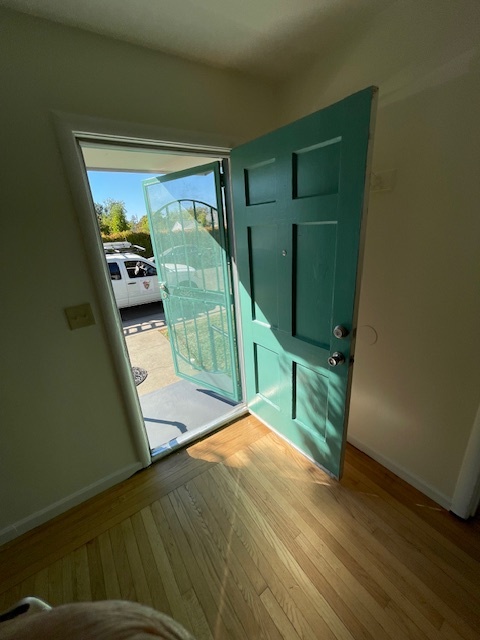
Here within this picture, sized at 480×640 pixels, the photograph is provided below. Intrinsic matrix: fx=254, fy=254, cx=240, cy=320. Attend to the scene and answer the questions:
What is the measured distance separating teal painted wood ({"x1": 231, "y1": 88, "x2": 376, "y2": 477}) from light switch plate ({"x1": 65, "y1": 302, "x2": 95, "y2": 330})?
0.91 m

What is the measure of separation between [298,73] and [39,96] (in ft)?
4.39

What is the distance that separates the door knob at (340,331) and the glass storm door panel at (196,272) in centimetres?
95

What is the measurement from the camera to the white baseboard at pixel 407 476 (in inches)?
53.4

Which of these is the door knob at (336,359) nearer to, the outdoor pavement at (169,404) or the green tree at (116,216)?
the outdoor pavement at (169,404)

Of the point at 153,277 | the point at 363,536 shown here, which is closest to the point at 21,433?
the point at 363,536

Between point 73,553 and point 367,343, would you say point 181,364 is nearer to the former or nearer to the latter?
point 73,553

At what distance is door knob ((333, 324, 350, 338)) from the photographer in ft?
3.76

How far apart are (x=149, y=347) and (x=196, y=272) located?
193cm

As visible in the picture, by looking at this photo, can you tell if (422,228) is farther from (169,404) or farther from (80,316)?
(169,404)

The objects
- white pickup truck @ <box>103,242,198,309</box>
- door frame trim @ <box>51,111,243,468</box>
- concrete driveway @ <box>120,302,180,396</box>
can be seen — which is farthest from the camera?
white pickup truck @ <box>103,242,198,309</box>

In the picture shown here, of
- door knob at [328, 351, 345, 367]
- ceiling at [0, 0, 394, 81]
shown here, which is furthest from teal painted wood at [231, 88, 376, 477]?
ceiling at [0, 0, 394, 81]

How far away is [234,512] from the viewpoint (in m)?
1.40

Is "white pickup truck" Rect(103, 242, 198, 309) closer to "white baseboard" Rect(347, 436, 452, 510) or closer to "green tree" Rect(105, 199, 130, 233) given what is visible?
"green tree" Rect(105, 199, 130, 233)

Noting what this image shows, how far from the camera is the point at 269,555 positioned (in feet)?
3.92
